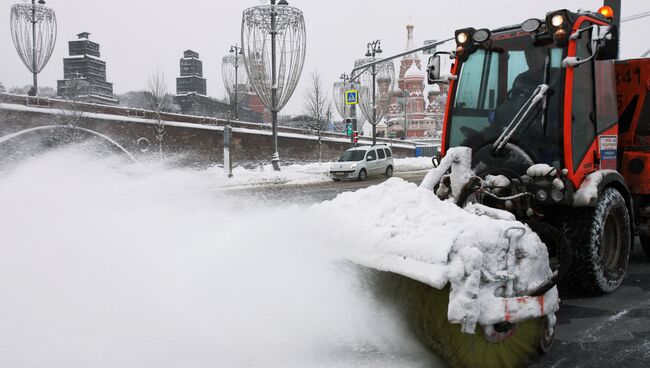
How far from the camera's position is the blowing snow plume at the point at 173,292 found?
340cm

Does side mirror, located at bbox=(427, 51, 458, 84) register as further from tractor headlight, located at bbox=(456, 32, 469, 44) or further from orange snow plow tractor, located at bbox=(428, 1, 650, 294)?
tractor headlight, located at bbox=(456, 32, 469, 44)

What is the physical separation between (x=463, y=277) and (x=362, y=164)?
75.5 ft

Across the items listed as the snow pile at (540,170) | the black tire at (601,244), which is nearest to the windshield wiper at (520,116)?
the snow pile at (540,170)

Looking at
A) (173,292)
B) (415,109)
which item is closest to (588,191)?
(173,292)

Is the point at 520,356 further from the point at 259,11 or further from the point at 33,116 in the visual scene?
the point at 33,116

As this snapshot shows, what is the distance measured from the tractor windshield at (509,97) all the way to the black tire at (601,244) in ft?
2.00

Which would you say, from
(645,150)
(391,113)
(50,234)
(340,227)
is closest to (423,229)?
(340,227)

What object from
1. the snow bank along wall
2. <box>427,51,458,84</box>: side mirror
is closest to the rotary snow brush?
<box>427,51,458,84</box>: side mirror

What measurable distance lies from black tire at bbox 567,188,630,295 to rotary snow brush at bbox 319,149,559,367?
1.40 meters

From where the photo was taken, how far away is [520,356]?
10.8 feet

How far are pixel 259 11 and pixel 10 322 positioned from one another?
24298 mm

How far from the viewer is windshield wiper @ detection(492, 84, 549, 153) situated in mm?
4504

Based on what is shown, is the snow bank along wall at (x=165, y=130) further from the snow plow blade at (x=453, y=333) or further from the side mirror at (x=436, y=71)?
the snow plow blade at (x=453, y=333)

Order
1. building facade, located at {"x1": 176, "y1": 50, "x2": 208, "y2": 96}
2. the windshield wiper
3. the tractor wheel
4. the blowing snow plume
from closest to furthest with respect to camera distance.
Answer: the blowing snow plume
the windshield wiper
the tractor wheel
building facade, located at {"x1": 176, "y1": 50, "x2": 208, "y2": 96}
